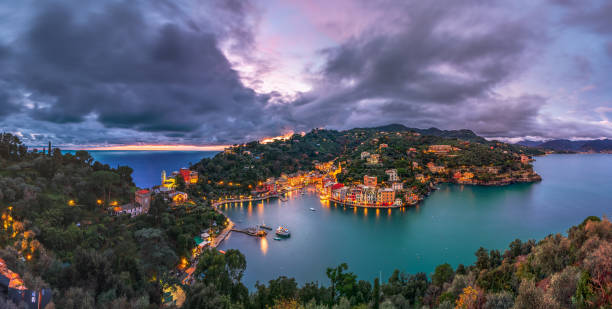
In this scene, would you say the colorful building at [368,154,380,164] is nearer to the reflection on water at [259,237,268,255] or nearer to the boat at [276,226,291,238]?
the boat at [276,226,291,238]

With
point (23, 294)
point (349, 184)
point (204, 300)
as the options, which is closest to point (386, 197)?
point (349, 184)

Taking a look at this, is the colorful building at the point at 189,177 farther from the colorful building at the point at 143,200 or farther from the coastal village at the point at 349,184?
the colorful building at the point at 143,200

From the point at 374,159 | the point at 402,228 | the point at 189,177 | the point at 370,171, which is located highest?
the point at 374,159

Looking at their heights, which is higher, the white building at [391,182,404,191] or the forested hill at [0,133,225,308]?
the forested hill at [0,133,225,308]

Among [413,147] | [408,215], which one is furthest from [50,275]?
[413,147]

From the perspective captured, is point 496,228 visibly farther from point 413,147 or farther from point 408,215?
point 413,147

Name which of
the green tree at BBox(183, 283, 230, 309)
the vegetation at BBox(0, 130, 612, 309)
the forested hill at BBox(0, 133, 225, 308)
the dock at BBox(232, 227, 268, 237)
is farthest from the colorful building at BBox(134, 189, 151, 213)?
the green tree at BBox(183, 283, 230, 309)

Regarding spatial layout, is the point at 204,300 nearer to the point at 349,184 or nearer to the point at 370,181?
the point at 370,181

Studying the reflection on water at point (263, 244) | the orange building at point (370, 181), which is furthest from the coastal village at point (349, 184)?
the reflection on water at point (263, 244)
